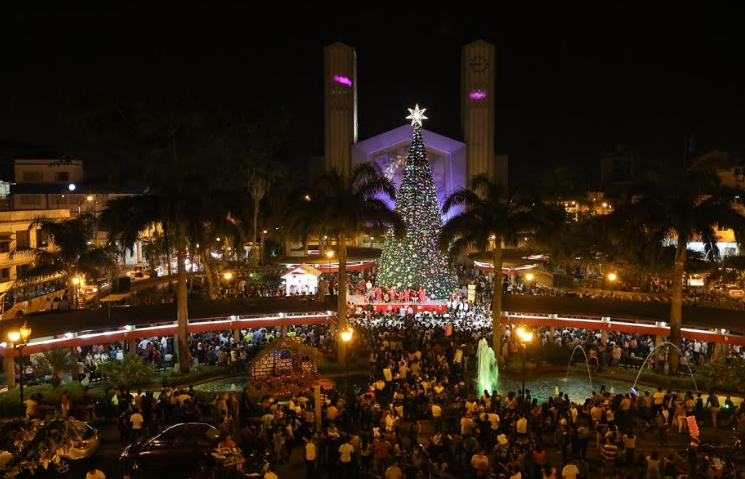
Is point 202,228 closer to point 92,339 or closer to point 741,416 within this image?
point 92,339

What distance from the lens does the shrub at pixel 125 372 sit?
19.3m

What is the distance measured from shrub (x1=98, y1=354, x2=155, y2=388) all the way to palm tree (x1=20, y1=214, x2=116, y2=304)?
383 inches

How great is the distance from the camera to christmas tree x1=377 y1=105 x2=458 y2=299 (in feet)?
103

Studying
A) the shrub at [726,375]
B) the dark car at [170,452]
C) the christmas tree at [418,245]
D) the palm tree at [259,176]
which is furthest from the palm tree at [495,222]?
the palm tree at [259,176]

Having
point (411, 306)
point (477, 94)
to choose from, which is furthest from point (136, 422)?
point (477, 94)

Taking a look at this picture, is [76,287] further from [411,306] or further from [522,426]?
[522,426]

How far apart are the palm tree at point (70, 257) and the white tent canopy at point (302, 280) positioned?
870 cm

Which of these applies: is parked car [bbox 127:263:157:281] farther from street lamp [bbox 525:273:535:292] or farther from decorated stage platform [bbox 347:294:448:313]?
street lamp [bbox 525:273:535:292]

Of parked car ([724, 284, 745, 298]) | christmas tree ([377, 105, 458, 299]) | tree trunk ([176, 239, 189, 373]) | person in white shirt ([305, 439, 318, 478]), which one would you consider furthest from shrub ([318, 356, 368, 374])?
parked car ([724, 284, 745, 298])

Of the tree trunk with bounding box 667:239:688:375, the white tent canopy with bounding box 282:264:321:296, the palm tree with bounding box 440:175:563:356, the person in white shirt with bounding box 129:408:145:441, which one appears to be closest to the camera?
the person in white shirt with bounding box 129:408:145:441

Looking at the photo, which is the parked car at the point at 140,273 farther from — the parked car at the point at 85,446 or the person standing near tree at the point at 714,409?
the person standing near tree at the point at 714,409

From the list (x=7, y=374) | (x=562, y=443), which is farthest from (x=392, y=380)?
(x=7, y=374)

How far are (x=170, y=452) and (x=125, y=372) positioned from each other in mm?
7245

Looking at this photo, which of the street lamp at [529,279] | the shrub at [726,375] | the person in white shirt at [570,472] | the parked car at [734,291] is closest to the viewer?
the person in white shirt at [570,472]
